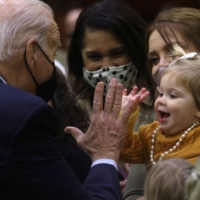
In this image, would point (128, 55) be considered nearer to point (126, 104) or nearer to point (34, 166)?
point (126, 104)

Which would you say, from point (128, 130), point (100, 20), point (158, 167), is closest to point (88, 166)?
point (128, 130)

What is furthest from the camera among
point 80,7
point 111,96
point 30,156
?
point 80,7

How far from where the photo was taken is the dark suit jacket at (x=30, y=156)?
2.72 m

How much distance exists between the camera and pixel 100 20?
4.41m

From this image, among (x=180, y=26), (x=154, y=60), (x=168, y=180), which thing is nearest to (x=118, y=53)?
(x=154, y=60)

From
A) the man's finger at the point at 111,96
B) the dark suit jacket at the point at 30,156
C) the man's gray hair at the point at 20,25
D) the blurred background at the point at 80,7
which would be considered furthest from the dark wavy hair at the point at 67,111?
the blurred background at the point at 80,7

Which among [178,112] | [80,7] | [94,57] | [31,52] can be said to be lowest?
[80,7]

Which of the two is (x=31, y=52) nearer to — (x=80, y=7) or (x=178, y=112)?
(x=178, y=112)

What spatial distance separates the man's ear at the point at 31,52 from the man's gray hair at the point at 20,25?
2 cm

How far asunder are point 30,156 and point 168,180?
0.57 m

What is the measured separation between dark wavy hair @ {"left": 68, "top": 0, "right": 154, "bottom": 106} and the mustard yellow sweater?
82 centimetres

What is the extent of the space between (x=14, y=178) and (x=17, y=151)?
0.10 meters

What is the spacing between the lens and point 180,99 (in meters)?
3.14

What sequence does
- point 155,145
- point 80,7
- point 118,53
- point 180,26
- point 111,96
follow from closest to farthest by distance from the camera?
point 111,96
point 155,145
point 180,26
point 118,53
point 80,7
